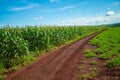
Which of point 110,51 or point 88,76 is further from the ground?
point 110,51

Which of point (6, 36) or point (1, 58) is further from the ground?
point (6, 36)

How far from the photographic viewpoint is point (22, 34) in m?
21.3

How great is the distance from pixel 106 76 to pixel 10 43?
9.45m

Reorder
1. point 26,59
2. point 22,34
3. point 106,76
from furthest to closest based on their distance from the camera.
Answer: point 22,34, point 26,59, point 106,76

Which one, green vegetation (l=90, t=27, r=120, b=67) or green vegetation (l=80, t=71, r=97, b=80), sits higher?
green vegetation (l=90, t=27, r=120, b=67)

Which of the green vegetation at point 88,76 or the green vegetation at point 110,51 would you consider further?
the green vegetation at point 110,51

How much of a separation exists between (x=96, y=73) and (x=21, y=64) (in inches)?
294

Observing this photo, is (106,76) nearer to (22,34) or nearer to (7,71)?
(7,71)

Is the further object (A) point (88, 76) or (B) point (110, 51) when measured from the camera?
(B) point (110, 51)

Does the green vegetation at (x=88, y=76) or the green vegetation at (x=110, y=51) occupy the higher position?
the green vegetation at (x=110, y=51)

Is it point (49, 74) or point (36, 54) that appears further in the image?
point (36, 54)

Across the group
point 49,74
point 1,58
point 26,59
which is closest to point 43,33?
point 26,59

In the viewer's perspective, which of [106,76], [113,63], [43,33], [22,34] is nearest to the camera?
[106,76]

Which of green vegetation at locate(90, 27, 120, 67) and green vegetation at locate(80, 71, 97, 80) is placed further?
green vegetation at locate(90, 27, 120, 67)
